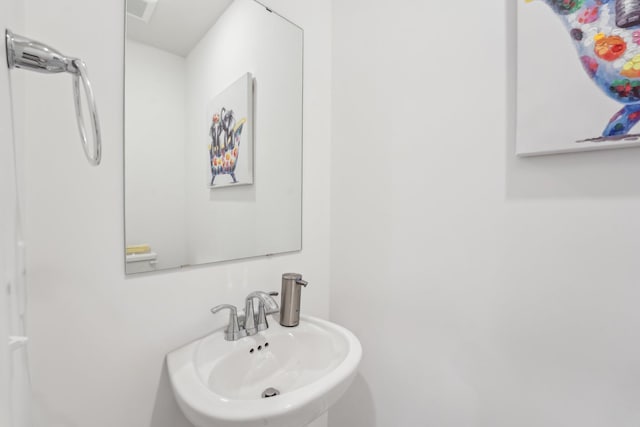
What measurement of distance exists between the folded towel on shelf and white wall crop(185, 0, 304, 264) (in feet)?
0.41

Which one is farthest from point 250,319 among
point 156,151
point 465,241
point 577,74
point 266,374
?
point 577,74

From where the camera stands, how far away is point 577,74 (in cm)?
76

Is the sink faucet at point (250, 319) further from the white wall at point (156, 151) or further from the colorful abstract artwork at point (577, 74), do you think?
the colorful abstract artwork at point (577, 74)

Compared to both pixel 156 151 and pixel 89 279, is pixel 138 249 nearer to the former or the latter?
pixel 89 279

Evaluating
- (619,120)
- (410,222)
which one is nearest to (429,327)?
(410,222)

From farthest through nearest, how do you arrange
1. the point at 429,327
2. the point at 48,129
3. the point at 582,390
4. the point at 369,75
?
the point at 369,75 < the point at 429,327 < the point at 582,390 < the point at 48,129

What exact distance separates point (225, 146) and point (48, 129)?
1.57 feet

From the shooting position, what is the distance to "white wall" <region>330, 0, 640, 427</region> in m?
0.76

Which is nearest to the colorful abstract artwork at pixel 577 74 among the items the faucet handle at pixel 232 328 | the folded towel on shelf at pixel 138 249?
the faucet handle at pixel 232 328

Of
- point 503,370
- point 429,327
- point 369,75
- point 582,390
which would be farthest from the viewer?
point 369,75

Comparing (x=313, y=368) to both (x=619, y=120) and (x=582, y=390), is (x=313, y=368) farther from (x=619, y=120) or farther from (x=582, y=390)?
(x=619, y=120)

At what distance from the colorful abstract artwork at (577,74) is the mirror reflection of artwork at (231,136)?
2.90 feet

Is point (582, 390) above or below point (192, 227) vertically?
below

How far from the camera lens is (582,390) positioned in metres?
0.78
